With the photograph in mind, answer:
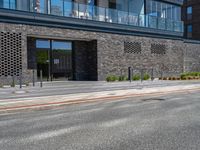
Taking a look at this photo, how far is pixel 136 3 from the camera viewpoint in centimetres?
3189

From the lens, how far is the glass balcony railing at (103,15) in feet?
76.5

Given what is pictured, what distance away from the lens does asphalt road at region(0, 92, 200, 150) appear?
232 inches

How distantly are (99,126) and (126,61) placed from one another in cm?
2072

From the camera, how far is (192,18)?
5362 centimetres

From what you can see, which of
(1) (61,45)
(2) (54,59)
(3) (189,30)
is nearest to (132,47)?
(1) (61,45)

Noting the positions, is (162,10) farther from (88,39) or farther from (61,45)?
(61,45)

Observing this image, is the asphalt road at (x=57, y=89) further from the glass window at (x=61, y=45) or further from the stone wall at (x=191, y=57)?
the stone wall at (x=191, y=57)

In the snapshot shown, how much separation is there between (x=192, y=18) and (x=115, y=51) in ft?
103

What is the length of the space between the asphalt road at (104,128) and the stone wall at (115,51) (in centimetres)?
1244

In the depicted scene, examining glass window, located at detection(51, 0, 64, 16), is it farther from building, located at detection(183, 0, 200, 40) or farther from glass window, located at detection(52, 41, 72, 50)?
building, located at detection(183, 0, 200, 40)

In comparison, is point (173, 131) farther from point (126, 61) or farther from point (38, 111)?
point (126, 61)

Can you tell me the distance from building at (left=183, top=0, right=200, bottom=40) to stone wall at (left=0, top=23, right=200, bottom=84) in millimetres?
19251

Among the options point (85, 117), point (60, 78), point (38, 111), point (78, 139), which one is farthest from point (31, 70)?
point (78, 139)

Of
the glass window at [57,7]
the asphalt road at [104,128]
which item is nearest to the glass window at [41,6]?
the glass window at [57,7]
